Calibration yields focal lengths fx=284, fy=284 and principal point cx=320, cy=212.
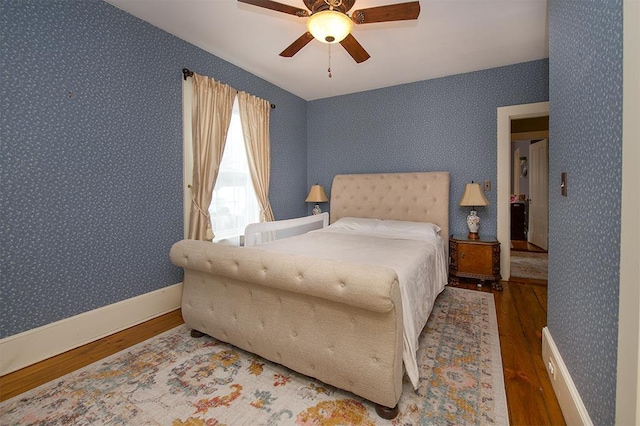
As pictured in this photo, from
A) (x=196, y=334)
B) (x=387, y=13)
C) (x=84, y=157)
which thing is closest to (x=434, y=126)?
(x=387, y=13)

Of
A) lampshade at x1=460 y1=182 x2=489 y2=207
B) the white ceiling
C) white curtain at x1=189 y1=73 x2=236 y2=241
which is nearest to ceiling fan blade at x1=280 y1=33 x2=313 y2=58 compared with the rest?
the white ceiling

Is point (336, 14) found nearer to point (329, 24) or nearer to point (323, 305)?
point (329, 24)

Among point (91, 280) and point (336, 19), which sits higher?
point (336, 19)

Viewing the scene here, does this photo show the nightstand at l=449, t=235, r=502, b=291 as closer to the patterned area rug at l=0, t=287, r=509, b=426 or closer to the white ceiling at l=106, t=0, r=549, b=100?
the patterned area rug at l=0, t=287, r=509, b=426

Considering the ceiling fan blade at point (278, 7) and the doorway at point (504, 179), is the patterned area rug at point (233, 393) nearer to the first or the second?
the doorway at point (504, 179)

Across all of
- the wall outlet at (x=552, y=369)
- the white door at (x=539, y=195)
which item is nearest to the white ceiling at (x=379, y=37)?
the wall outlet at (x=552, y=369)

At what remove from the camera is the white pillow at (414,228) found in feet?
10.1

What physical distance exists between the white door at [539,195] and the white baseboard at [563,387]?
4099 millimetres

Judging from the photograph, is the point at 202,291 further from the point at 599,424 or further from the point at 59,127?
the point at 599,424

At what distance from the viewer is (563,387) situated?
1.38 meters

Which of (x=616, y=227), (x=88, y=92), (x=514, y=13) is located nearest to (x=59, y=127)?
(x=88, y=92)

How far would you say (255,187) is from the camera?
138 inches

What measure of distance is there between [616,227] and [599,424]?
27.6 inches

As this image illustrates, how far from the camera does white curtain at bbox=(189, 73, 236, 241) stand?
2818 mm
